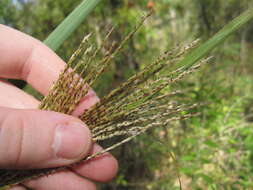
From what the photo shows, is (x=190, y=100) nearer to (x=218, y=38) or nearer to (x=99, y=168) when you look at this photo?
(x=99, y=168)

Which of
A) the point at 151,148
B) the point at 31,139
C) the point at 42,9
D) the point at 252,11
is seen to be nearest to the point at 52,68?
the point at 31,139

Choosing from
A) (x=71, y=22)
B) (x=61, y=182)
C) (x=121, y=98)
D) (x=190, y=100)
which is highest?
(x=190, y=100)

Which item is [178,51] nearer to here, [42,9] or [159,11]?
[159,11]

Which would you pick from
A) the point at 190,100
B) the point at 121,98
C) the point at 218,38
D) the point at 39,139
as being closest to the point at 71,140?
the point at 39,139

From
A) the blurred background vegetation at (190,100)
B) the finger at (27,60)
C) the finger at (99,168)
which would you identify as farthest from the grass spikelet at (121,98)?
the blurred background vegetation at (190,100)

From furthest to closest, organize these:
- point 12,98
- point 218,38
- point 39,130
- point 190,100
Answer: point 190,100 → point 12,98 → point 39,130 → point 218,38

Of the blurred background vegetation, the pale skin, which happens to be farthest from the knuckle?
the blurred background vegetation

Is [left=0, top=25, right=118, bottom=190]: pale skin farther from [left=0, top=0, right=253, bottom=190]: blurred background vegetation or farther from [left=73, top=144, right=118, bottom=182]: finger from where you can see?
[left=0, top=0, right=253, bottom=190]: blurred background vegetation
